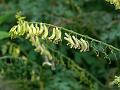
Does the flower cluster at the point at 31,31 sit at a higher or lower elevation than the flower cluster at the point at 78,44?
higher

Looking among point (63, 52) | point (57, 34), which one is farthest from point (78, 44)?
point (63, 52)

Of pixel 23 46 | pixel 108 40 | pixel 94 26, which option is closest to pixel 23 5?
pixel 23 46

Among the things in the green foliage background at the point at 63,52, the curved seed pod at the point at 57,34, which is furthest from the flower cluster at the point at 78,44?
the green foliage background at the point at 63,52

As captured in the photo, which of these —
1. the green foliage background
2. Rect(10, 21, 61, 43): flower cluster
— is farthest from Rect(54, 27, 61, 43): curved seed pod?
the green foliage background

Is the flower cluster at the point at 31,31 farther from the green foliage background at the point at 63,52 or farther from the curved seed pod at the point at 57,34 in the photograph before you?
the green foliage background at the point at 63,52

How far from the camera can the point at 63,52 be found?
10.1ft

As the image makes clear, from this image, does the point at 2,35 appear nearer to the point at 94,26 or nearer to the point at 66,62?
the point at 66,62

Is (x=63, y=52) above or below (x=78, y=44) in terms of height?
above

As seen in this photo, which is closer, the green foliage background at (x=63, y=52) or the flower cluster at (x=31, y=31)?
the flower cluster at (x=31, y=31)

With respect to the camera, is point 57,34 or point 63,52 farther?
point 63,52

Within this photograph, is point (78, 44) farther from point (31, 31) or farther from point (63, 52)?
point (63, 52)

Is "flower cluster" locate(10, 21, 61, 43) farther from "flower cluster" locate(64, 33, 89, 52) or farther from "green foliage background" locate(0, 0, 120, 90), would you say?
"green foliage background" locate(0, 0, 120, 90)

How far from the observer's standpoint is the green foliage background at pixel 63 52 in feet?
9.23

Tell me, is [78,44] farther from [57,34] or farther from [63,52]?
[63,52]
